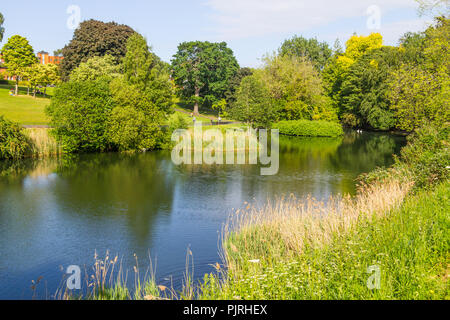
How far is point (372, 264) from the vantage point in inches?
357

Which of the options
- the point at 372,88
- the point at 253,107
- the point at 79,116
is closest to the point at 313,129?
the point at 372,88

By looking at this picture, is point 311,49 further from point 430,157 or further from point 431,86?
point 430,157

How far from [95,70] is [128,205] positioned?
1697 inches

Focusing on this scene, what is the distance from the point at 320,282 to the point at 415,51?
62571mm

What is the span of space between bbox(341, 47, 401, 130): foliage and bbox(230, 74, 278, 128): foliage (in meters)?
20.6

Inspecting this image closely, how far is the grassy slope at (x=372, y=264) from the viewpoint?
8.20 metres

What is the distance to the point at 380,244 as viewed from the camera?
33.5ft

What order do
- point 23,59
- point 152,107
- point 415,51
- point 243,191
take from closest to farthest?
point 243,191
point 152,107
point 415,51
point 23,59

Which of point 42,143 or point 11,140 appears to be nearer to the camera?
point 11,140

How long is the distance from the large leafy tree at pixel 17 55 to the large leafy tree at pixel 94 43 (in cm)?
587

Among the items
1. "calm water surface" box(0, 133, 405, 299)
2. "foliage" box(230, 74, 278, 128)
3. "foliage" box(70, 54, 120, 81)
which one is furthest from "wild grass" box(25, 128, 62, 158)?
"foliage" box(230, 74, 278, 128)
